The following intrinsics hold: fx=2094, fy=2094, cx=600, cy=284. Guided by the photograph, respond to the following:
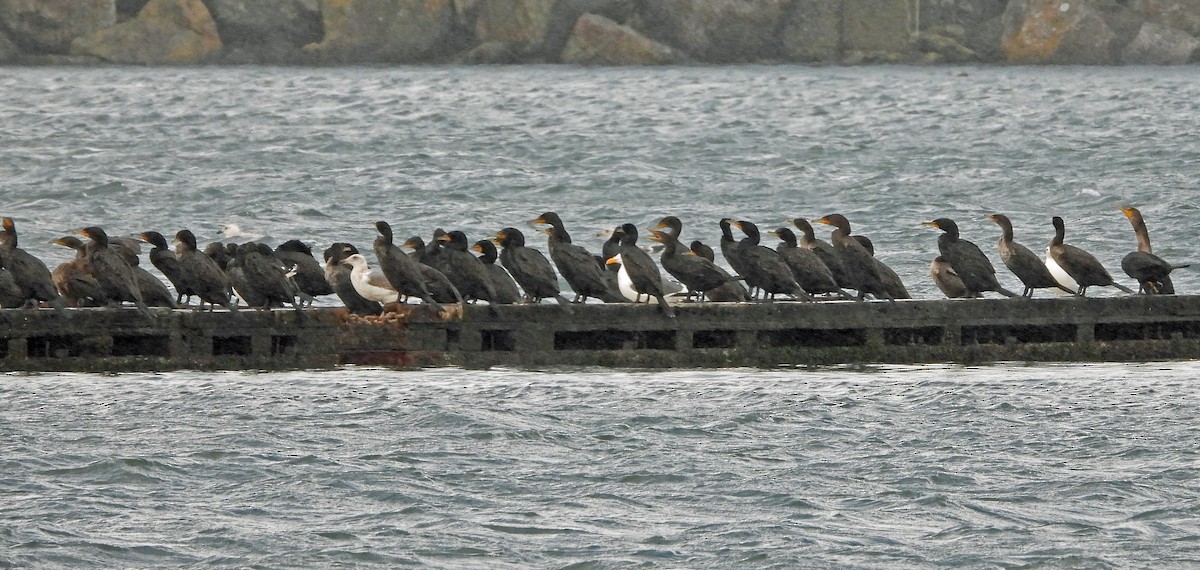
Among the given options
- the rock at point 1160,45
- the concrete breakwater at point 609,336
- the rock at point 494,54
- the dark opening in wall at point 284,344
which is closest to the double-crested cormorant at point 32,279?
the concrete breakwater at point 609,336

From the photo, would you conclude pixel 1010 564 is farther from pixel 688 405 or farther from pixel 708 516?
pixel 688 405

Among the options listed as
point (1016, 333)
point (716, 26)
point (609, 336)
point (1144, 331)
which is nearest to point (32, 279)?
point (609, 336)

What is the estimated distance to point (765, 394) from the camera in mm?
19703

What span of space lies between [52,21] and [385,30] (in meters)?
14.5

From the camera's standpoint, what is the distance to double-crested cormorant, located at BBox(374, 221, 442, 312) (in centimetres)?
2055

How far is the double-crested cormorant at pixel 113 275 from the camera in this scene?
806 inches

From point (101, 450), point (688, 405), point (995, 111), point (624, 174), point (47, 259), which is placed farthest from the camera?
point (995, 111)

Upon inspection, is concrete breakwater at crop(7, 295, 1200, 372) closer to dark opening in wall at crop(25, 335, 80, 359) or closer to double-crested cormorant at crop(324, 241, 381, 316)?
dark opening in wall at crop(25, 335, 80, 359)

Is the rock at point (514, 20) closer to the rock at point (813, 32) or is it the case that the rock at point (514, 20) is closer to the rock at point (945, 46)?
the rock at point (813, 32)

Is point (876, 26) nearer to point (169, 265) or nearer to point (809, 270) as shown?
point (809, 270)

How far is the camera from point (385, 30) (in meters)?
91.9

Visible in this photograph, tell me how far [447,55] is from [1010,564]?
80.3 metres

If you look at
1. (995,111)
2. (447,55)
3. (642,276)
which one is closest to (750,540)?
(642,276)

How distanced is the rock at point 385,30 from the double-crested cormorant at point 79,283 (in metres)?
70.8
